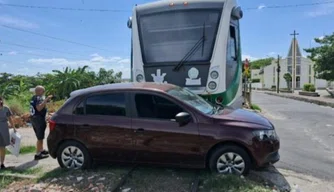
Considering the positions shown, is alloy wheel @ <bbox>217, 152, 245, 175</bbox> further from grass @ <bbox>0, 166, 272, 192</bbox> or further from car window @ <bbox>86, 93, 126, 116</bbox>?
car window @ <bbox>86, 93, 126, 116</bbox>

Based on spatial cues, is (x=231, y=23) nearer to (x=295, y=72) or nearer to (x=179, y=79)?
(x=179, y=79)

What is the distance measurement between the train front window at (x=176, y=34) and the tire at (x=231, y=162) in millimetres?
2691

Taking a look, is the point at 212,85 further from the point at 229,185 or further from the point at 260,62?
the point at 260,62

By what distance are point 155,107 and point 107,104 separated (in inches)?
35.3

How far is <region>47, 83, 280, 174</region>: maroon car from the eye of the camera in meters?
5.41

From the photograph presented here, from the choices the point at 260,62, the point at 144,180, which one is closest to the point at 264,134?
the point at 144,180

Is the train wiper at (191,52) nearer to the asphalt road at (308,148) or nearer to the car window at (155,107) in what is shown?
the car window at (155,107)

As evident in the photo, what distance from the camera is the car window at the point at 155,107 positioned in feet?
18.7

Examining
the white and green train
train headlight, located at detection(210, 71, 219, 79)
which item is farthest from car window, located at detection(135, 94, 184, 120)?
train headlight, located at detection(210, 71, 219, 79)

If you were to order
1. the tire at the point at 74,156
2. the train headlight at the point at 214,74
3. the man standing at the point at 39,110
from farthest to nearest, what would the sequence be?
the train headlight at the point at 214,74 < the man standing at the point at 39,110 < the tire at the point at 74,156

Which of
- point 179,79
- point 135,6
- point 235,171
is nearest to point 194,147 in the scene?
point 235,171

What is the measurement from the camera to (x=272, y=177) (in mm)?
5777

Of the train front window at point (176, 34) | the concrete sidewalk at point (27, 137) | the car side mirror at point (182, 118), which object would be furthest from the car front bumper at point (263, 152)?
the concrete sidewalk at point (27, 137)

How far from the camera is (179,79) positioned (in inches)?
302
